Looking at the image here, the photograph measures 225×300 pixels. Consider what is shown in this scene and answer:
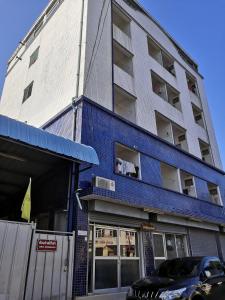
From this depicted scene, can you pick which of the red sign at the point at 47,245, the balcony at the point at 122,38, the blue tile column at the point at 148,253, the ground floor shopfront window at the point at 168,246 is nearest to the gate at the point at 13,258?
the red sign at the point at 47,245

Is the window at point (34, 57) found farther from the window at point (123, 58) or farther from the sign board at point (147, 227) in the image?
the sign board at point (147, 227)

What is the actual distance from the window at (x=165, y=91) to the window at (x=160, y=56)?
1.75 m

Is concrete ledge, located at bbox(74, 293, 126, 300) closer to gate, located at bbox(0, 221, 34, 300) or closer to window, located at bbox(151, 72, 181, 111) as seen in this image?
gate, located at bbox(0, 221, 34, 300)

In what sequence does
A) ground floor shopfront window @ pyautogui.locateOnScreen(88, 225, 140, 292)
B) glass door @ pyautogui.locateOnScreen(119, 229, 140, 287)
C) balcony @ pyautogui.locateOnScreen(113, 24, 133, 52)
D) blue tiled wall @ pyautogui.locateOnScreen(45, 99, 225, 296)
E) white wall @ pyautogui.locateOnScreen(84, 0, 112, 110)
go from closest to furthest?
blue tiled wall @ pyautogui.locateOnScreen(45, 99, 225, 296), ground floor shopfront window @ pyautogui.locateOnScreen(88, 225, 140, 292), glass door @ pyautogui.locateOnScreen(119, 229, 140, 287), white wall @ pyautogui.locateOnScreen(84, 0, 112, 110), balcony @ pyautogui.locateOnScreen(113, 24, 133, 52)

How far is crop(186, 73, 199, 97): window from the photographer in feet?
73.5

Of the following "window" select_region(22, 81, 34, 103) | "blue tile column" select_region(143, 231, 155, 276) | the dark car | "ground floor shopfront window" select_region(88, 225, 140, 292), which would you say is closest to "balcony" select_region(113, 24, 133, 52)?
"window" select_region(22, 81, 34, 103)

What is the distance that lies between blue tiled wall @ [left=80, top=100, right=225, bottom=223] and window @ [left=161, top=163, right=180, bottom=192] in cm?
41

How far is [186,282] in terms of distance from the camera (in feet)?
19.0

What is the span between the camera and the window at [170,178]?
14273mm

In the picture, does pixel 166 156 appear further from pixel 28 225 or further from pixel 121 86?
pixel 28 225

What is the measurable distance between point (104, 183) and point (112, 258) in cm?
287

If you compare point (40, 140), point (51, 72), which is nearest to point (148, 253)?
point (40, 140)

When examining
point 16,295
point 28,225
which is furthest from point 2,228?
point 16,295

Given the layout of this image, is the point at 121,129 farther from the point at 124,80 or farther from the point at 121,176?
the point at 124,80
